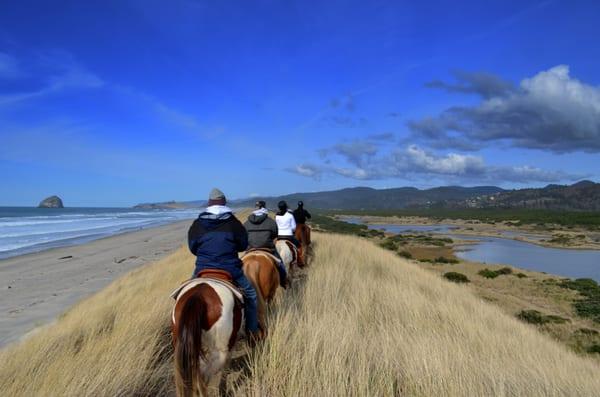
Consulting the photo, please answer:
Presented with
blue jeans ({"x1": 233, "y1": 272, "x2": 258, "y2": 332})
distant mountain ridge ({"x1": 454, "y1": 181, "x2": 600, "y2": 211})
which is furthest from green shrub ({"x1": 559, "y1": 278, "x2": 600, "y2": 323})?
distant mountain ridge ({"x1": 454, "y1": 181, "x2": 600, "y2": 211})

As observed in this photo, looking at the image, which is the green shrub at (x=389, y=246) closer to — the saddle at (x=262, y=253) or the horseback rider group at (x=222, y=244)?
the saddle at (x=262, y=253)

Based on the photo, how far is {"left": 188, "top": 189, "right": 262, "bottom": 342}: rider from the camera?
5230mm

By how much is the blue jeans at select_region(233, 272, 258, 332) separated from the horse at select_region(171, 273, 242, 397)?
0.63 m

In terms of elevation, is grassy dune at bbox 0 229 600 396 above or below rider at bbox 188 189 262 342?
below

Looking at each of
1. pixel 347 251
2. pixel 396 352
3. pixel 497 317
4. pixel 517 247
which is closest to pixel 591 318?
pixel 497 317

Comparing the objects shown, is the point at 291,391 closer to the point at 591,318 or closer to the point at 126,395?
the point at 126,395

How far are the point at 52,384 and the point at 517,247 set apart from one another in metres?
43.5

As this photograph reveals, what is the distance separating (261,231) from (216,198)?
289cm

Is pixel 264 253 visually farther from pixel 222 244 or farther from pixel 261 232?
pixel 222 244

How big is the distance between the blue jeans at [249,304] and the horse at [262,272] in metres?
1.14

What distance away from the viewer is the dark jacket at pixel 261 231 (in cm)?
816

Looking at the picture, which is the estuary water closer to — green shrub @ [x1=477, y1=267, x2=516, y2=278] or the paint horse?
green shrub @ [x1=477, y1=267, x2=516, y2=278]

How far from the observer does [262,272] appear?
7227 millimetres

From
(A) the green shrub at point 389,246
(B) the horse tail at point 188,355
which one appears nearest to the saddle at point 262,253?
(B) the horse tail at point 188,355
